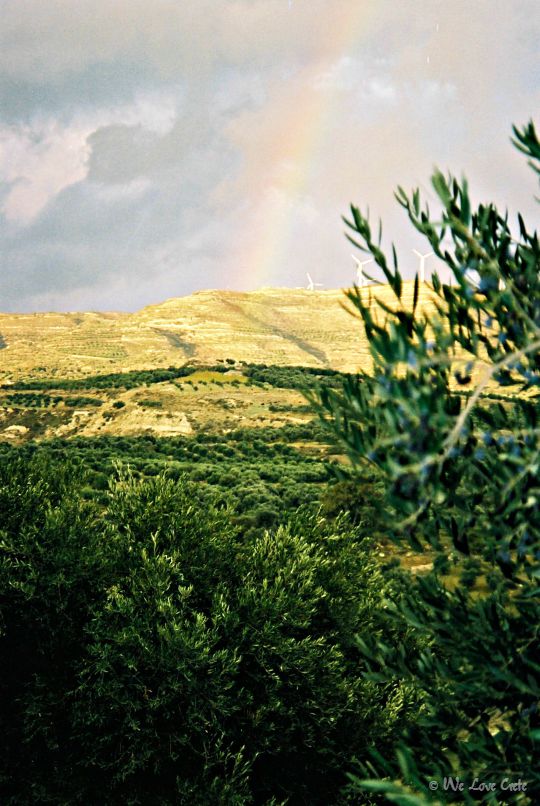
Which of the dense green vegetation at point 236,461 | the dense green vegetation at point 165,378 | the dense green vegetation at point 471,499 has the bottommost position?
the dense green vegetation at point 236,461

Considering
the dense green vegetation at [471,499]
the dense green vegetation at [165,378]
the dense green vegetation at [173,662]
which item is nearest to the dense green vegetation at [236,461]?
the dense green vegetation at [173,662]

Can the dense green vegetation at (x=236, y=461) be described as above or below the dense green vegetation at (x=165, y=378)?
below

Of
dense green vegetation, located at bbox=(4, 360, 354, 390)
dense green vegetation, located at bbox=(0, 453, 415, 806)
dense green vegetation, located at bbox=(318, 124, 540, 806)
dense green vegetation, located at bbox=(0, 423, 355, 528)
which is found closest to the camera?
dense green vegetation, located at bbox=(318, 124, 540, 806)

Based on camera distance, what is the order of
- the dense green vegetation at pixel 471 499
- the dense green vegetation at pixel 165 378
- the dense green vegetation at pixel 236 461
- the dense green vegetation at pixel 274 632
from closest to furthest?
the dense green vegetation at pixel 471 499 < the dense green vegetation at pixel 274 632 < the dense green vegetation at pixel 236 461 < the dense green vegetation at pixel 165 378

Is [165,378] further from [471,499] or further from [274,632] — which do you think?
[471,499]

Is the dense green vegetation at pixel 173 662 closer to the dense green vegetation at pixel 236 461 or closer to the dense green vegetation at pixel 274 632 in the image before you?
the dense green vegetation at pixel 274 632

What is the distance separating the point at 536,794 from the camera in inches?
292

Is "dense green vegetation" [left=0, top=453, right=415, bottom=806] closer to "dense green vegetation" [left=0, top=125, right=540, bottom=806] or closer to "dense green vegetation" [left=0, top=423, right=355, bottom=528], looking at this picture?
"dense green vegetation" [left=0, top=125, right=540, bottom=806]

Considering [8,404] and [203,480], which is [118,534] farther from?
[8,404]

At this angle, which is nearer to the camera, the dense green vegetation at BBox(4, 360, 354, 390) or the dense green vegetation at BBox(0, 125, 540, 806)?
the dense green vegetation at BBox(0, 125, 540, 806)

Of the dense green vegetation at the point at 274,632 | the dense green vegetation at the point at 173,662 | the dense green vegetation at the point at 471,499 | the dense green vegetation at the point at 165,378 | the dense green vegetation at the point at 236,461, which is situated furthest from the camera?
the dense green vegetation at the point at 165,378

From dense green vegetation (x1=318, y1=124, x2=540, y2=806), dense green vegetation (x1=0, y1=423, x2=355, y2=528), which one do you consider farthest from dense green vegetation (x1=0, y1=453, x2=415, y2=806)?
dense green vegetation (x1=0, y1=423, x2=355, y2=528)

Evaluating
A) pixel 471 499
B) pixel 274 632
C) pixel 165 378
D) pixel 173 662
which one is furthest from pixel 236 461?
pixel 471 499

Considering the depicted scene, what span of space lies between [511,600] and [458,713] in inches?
60.3
